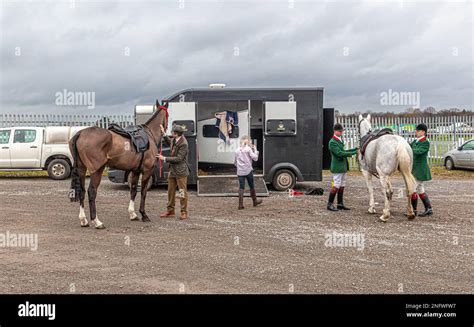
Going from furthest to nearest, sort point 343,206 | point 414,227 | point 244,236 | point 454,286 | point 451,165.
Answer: point 451,165
point 343,206
point 414,227
point 244,236
point 454,286

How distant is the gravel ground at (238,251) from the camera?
556cm

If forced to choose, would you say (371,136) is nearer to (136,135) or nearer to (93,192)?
(136,135)

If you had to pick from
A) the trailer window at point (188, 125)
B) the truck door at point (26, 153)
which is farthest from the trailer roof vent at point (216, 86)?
the truck door at point (26, 153)

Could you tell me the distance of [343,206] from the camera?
11.1 m

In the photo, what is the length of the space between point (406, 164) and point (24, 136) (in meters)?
13.5

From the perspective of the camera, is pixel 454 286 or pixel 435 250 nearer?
pixel 454 286

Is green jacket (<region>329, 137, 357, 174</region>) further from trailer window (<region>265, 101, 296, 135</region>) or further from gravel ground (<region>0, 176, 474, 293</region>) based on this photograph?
trailer window (<region>265, 101, 296, 135</region>)

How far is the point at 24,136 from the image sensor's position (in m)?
17.1

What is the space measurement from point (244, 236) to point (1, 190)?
927 cm

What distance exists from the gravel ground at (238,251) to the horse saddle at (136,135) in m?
1.53
